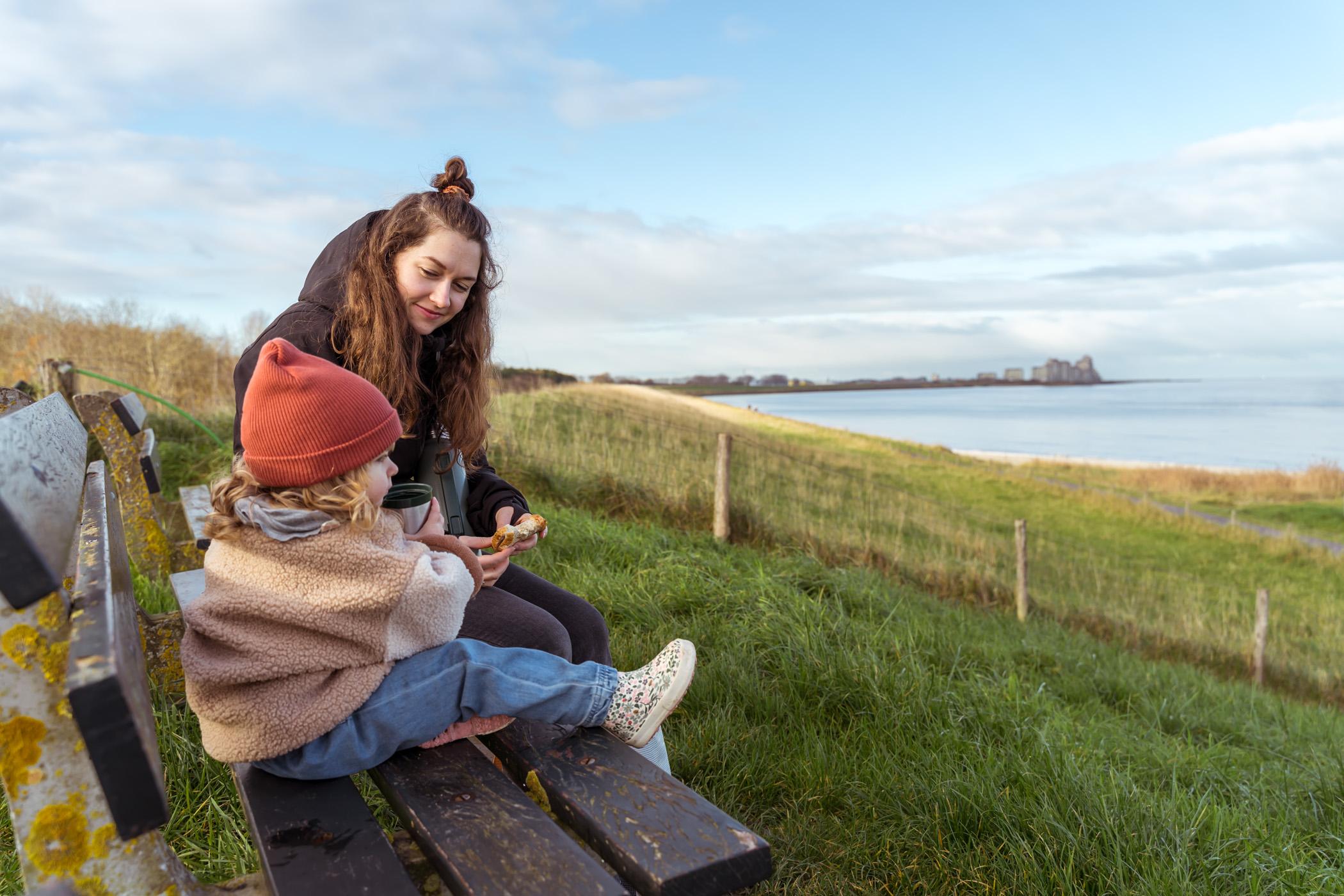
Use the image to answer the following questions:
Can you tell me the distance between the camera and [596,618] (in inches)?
97.3

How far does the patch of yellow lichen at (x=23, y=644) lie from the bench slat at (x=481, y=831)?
68 centimetres

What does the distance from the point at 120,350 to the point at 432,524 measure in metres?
13.7

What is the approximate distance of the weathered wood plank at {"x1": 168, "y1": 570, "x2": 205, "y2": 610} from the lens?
2.43m

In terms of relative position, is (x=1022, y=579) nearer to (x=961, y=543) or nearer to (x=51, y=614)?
(x=961, y=543)

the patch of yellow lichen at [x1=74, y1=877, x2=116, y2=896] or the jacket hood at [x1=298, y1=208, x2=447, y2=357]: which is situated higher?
the jacket hood at [x1=298, y1=208, x2=447, y2=357]

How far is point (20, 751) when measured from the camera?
3.97 ft

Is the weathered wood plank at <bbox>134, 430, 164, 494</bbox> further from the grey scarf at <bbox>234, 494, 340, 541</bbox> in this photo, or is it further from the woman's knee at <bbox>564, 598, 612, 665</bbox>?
the grey scarf at <bbox>234, 494, 340, 541</bbox>

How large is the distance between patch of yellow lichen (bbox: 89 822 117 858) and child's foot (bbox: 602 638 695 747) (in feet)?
3.06

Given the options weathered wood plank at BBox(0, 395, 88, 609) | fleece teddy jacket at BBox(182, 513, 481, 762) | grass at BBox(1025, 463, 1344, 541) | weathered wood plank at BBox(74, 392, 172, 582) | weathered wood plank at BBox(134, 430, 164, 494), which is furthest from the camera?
grass at BBox(1025, 463, 1344, 541)

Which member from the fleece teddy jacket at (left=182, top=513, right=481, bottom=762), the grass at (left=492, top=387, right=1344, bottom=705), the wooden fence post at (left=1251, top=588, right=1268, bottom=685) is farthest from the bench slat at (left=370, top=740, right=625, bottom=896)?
the wooden fence post at (left=1251, top=588, right=1268, bottom=685)

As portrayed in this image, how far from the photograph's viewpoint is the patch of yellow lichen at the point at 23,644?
1168 millimetres

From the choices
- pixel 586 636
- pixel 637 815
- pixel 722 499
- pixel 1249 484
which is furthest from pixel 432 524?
pixel 1249 484

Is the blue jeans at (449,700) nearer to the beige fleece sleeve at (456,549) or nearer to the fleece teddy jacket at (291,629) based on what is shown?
the fleece teddy jacket at (291,629)

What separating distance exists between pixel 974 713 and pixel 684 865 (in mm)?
2408
